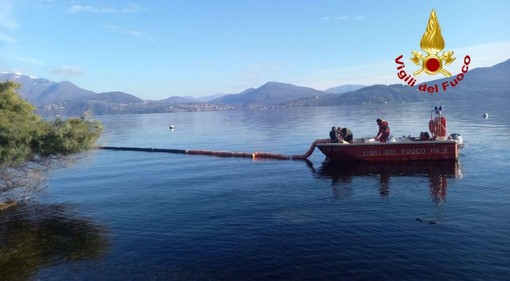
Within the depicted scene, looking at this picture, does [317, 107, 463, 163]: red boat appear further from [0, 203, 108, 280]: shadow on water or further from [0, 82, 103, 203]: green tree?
[0, 203, 108, 280]: shadow on water

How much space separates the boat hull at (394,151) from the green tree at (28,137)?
2157 centimetres

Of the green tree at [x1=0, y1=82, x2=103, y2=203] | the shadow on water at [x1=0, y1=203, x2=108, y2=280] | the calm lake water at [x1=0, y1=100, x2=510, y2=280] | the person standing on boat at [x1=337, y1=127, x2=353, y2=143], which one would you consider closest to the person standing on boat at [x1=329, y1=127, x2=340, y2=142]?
the person standing on boat at [x1=337, y1=127, x2=353, y2=143]

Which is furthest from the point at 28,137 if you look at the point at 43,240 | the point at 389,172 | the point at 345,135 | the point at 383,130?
the point at 383,130

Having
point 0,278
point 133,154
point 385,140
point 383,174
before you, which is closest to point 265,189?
point 383,174

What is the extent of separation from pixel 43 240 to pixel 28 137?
6.29 meters

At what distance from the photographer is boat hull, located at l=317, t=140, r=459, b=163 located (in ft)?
107

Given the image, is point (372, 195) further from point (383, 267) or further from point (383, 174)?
point (383, 267)

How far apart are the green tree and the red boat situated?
21.6m

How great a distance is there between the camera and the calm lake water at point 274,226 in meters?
14.3

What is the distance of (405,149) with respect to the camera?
33.2 m

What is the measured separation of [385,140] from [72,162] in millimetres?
26817

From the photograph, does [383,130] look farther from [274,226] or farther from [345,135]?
[274,226]

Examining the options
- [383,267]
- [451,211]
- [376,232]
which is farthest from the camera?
[451,211]

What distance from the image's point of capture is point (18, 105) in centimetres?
2261
